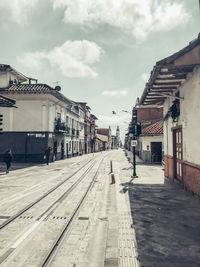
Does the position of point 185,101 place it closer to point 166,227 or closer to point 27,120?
point 166,227

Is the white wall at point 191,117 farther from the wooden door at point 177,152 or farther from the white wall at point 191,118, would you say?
the wooden door at point 177,152

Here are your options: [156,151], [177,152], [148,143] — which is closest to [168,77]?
[177,152]

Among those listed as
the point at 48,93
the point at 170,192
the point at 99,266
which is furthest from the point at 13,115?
the point at 99,266

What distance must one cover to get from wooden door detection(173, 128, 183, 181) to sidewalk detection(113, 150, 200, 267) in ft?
5.74

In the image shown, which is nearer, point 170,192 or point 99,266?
point 99,266

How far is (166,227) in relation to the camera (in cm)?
491

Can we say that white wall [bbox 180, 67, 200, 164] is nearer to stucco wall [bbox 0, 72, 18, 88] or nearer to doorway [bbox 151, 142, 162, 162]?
doorway [bbox 151, 142, 162, 162]

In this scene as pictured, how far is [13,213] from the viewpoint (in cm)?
589

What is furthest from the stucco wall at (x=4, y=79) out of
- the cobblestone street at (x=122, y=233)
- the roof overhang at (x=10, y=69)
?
the cobblestone street at (x=122, y=233)

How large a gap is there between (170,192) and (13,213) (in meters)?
6.35

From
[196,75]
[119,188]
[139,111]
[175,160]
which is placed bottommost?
[119,188]

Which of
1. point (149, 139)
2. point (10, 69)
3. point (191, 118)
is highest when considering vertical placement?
point (10, 69)

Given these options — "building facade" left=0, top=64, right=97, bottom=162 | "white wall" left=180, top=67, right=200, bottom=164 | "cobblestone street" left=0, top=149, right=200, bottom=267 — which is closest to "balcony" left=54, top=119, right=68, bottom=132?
"building facade" left=0, top=64, right=97, bottom=162

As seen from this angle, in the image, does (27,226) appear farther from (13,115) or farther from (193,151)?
(13,115)
